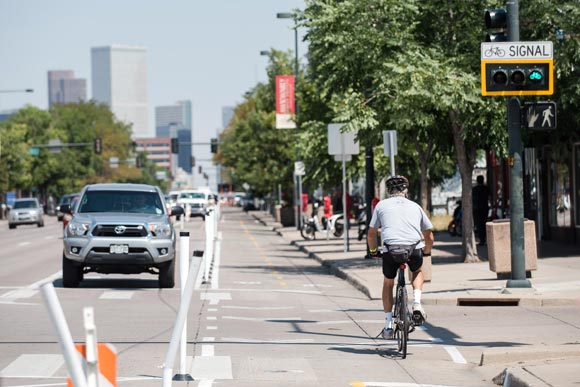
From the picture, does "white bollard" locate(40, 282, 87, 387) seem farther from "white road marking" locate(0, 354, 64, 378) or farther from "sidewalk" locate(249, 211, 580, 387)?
"white road marking" locate(0, 354, 64, 378)

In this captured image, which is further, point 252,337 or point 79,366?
point 252,337

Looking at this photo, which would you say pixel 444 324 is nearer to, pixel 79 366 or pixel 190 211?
pixel 79 366

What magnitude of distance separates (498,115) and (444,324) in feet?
35.2

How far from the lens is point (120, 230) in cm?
2198

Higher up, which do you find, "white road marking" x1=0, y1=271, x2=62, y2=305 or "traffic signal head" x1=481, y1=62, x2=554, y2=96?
"traffic signal head" x1=481, y1=62, x2=554, y2=96

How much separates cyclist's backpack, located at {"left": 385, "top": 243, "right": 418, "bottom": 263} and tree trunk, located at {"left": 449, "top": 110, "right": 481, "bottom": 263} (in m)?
14.0

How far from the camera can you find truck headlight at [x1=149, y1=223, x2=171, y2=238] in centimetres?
2211

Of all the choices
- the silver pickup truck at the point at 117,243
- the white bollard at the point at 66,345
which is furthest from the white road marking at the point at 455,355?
the silver pickup truck at the point at 117,243

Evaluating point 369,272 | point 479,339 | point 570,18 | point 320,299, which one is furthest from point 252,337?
point 570,18

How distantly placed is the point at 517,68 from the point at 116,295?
7.13 m

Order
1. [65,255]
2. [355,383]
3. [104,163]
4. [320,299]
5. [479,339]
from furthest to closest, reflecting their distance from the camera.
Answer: [104,163], [65,255], [320,299], [479,339], [355,383]

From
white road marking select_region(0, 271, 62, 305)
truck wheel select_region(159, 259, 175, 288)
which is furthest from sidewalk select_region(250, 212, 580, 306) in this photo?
white road marking select_region(0, 271, 62, 305)

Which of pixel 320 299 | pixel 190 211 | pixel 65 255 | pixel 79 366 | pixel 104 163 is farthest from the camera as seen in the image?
pixel 104 163

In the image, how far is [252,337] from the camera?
579 inches
